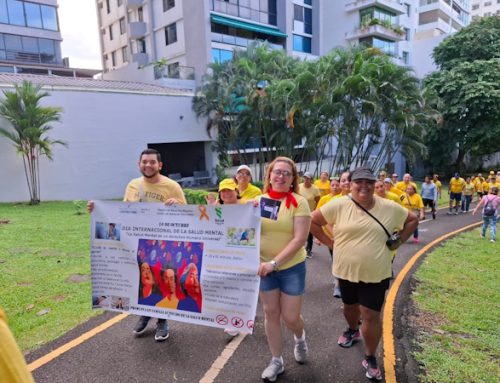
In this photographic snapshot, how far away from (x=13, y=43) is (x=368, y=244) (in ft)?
123

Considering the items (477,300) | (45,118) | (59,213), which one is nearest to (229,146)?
(45,118)

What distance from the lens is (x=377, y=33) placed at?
3372 cm

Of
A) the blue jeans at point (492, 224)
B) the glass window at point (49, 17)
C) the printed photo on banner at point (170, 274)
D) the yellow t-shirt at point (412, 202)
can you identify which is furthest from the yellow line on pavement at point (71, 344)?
the glass window at point (49, 17)

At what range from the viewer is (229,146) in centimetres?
2428

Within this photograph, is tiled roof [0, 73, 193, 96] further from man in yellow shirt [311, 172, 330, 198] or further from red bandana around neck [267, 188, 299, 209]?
red bandana around neck [267, 188, 299, 209]

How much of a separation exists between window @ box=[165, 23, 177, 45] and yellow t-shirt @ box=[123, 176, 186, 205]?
2741 centimetres

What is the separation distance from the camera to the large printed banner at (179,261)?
3.10 meters

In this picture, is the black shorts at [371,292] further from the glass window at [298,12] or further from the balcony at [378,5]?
the balcony at [378,5]

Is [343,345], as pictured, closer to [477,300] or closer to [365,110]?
[477,300]

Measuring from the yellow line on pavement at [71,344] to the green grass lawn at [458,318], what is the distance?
134 inches

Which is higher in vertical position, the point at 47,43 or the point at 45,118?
the point at 47,43

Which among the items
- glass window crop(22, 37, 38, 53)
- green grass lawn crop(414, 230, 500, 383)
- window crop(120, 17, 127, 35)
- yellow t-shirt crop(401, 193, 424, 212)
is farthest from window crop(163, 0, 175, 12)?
green grass lawn crop(414, 230, 500, 383)

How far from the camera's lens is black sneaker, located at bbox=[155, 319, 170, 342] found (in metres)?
3.83

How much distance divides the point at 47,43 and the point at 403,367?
128 feet
